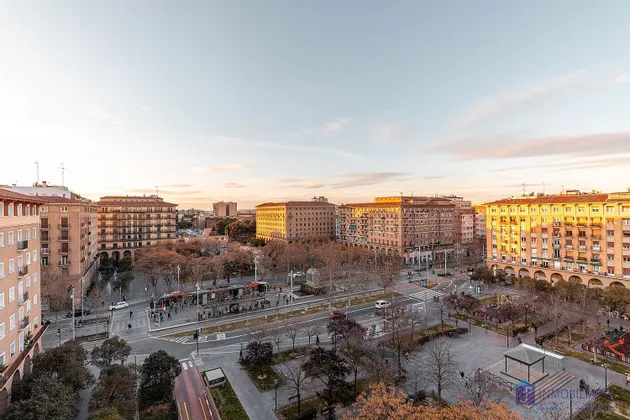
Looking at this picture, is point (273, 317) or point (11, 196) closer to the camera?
point (11, 196)

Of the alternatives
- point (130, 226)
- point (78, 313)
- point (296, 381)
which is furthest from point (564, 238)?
point (130, 226)

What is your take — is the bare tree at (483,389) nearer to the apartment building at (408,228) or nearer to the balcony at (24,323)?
the balcony at (24,323)

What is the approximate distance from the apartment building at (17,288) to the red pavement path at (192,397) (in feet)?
33.1

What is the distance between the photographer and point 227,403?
24.3 meters

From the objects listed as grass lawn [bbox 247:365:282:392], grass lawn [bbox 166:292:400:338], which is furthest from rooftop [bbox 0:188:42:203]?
grass lawn [bbox 247:365:282:392]

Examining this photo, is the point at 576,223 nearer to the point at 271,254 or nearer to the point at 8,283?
the point at 271,254

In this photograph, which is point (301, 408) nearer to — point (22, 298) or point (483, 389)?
point (483, 389)

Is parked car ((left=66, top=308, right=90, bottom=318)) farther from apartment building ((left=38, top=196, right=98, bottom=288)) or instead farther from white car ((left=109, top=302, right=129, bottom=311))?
apartment building ((left=38, top=196, right=98, bottom=288))

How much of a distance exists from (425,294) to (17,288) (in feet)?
160

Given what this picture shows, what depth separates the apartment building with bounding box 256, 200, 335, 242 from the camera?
11194 centimetres

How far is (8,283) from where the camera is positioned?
2450 centimetres

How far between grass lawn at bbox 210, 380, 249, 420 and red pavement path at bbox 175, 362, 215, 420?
0.63 meters

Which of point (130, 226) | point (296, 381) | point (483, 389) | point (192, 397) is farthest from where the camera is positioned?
point (130, 226)

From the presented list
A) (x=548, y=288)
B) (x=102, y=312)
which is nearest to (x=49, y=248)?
(x=102, y=312)
